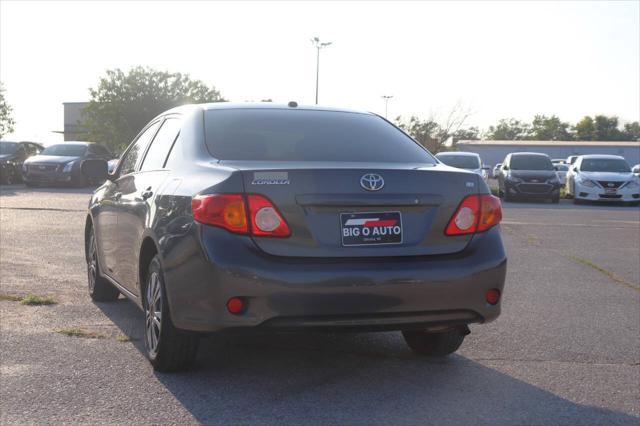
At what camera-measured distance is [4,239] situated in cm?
1198

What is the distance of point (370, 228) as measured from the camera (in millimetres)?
4441

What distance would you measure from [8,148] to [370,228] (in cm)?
2836

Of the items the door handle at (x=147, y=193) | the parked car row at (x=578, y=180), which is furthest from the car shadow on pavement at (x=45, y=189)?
the door handle at (x=147, y=193)

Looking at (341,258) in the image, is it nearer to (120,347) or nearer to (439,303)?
(439,303)

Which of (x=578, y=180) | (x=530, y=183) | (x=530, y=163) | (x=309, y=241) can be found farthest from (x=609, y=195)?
(x=309, y=241)

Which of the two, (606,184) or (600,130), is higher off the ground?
(600,130)

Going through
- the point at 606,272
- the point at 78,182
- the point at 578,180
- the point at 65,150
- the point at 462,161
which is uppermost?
the point at 65,150

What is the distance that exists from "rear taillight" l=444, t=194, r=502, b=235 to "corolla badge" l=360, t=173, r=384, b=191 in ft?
1.47

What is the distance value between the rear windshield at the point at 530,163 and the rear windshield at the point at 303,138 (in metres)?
22.5

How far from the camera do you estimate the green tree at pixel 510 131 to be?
144375 millimetres

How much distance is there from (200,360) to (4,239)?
760cm

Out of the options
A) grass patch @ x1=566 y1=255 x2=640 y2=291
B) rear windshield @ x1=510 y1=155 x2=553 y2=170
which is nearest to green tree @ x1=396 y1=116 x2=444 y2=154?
rear windshield @ x1=510 y1=155 x2=553 y2=170

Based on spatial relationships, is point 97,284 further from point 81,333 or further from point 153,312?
point 153,312

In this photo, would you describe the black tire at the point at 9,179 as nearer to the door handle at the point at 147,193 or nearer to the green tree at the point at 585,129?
the door handle at the point at 147,193
